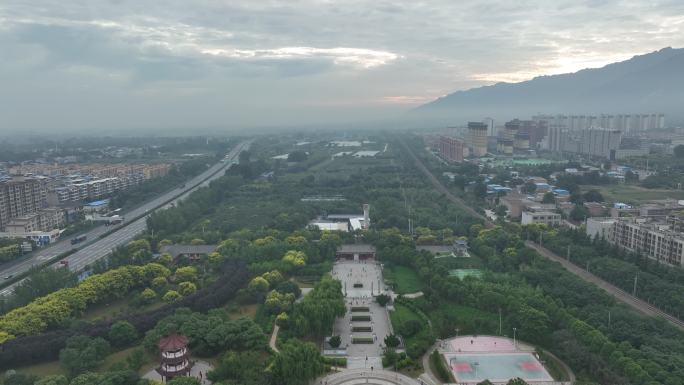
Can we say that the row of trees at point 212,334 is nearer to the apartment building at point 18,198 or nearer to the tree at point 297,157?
the apartment building at point 18,198

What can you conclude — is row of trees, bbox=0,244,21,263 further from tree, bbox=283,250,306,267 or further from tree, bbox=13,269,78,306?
tree, bbox=283,250,306,267

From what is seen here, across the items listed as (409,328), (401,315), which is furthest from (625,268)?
(409,328)

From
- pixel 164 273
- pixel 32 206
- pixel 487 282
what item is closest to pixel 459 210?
pixel 487 282

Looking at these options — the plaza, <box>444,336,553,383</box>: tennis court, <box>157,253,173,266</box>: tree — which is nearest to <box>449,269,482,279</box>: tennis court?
the plaza

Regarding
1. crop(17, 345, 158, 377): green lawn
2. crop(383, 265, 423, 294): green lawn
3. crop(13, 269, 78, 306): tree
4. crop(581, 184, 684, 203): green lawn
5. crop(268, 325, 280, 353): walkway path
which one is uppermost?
crop(13, 269, 78, 306): tree

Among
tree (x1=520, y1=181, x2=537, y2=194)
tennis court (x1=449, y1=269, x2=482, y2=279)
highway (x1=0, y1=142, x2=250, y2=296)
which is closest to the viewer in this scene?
tennis court (x1=449, y1=269, x2=482, y2=279)

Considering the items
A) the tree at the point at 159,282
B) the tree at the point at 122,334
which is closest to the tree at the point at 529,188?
the tree at the point at 159,282

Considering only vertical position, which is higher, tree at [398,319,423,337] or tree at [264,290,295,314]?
tree at [264,290,295,314]
